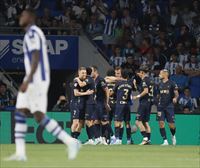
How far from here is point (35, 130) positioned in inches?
947

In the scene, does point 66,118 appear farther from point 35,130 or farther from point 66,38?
point 66,38

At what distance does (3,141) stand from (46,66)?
11541mm

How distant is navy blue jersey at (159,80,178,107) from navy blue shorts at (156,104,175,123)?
0.38ft

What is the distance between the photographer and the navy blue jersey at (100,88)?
22.2 metres

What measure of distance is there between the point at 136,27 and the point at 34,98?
16457mm

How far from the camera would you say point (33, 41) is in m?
12.3

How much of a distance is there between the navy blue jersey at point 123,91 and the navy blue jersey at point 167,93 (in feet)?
3.33

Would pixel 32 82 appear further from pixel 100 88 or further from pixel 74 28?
pixel 74 28

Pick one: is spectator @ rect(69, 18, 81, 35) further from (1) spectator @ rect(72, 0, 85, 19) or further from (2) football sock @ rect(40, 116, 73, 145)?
(2) football sock @ rect(40, 116, 73, 145)

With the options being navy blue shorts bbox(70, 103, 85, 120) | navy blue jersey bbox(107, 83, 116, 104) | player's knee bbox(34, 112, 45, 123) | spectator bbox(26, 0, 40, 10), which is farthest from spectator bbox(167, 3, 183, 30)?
player's knee bbox(34, 112, 45, 123)

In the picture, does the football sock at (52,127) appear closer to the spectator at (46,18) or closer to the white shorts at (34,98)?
the white shorts at (34,98)

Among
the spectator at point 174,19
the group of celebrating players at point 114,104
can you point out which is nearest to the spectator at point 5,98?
the group of celebrating players at point 114,104

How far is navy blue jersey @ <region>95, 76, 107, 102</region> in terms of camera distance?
72.8 feet

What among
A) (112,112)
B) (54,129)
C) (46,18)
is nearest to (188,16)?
Result: (46,18)
